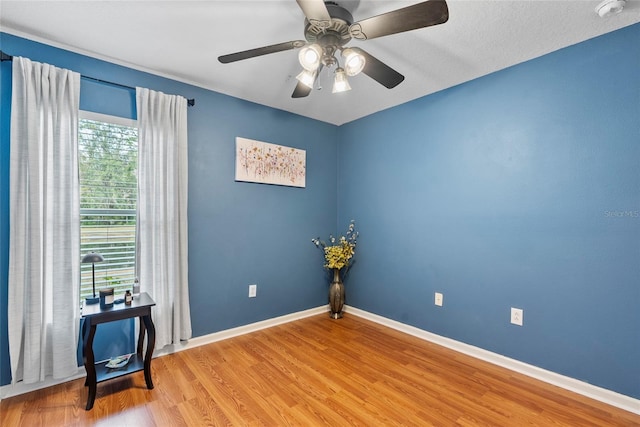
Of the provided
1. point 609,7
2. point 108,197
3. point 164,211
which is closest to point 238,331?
point 164,211

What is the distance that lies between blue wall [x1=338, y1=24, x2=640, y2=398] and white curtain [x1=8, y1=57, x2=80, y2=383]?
2.83 metres

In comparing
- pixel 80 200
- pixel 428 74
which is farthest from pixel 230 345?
pixel 428 74

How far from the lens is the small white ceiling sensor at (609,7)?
5.46 ft

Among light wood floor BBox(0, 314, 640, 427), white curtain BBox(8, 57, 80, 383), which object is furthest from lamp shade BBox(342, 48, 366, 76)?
light wood floor BBox(0, 314, 640, 427)

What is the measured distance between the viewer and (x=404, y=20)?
1.37 meters

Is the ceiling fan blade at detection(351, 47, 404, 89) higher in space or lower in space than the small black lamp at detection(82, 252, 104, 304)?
higher

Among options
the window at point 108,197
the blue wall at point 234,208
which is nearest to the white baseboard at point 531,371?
the blue wall at point 234,208

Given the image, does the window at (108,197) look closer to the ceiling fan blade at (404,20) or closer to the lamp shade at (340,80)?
the lamp shade at (340,80)

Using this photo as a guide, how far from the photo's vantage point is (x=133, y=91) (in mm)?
2445

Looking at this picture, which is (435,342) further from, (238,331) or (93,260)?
(93,260)

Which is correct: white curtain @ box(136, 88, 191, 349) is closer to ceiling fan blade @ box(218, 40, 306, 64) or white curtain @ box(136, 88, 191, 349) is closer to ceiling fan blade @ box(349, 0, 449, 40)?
ceiling fan blade @ box(218, 40, 306, 64)

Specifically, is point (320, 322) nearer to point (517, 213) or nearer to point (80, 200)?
point (517, 213)

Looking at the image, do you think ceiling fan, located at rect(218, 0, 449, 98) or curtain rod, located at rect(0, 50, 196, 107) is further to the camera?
curtain rod, located at rect(0, 50, 196, 107)

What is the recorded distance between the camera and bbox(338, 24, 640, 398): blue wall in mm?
1952
